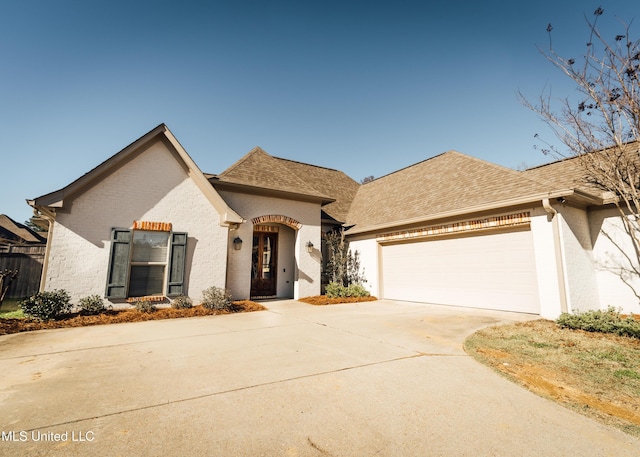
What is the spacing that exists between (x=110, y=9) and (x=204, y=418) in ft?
33.9

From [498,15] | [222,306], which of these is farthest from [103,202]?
[498,15]

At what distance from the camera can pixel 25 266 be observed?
39.5 feet

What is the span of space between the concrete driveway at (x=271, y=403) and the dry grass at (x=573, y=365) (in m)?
0.29

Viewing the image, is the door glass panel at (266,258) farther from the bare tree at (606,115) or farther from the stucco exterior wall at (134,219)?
the bare tree at (606,115)

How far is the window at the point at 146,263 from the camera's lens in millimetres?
7918

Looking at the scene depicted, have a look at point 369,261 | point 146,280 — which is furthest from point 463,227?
point 146,280

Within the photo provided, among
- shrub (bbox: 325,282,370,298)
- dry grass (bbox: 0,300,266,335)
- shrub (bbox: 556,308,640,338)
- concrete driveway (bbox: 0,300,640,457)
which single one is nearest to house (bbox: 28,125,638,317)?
shrub (bbox: 325,282,370,298)

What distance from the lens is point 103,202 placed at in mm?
8086

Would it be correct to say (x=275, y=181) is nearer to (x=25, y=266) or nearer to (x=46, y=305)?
(x=46, y=305)

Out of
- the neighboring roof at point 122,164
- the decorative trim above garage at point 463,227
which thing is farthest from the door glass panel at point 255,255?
the decorative trim above garage at point 463,227

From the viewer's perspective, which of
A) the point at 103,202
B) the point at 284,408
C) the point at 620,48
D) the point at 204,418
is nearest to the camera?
the point at 204,418

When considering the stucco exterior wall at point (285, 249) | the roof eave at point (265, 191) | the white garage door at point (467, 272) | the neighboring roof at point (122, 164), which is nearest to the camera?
the neighboring roof at point (122, 164)

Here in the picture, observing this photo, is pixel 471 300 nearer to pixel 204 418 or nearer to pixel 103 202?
pixel 204 418

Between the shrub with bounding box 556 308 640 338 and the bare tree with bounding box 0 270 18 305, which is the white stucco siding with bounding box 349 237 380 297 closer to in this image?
the shrub with bounding box 556 308 640 338
